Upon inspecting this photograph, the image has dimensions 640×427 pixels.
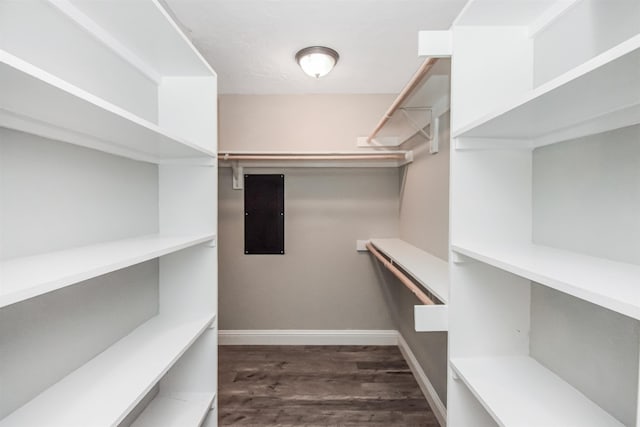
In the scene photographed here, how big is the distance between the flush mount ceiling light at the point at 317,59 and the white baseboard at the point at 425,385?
6.80 ft

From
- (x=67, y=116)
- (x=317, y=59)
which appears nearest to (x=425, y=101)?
(x=317, y=59)

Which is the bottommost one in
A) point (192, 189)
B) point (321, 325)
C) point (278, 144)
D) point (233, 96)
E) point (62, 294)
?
point (321, 325)

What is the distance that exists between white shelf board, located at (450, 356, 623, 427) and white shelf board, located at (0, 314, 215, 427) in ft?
3.23

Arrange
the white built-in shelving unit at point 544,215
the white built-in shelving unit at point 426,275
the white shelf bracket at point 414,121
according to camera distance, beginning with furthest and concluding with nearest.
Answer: the white shelf bracket at point 414,121 → the white built-in shelving unit at point 426,275 → the white built-in shelving unit at point 544,215

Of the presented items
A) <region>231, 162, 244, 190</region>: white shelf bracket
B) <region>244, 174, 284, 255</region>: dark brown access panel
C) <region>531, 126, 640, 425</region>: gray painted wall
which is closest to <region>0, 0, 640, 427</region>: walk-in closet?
<region>531, 126, 640, 425</region>: gray painted wall

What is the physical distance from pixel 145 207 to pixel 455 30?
4.71 ft

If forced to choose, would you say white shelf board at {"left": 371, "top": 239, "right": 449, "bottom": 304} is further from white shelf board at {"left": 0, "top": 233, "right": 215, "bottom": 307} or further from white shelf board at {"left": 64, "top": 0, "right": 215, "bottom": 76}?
white shelf board at {"left": 64, "top": 0, "right": 215, "bottom": 76}

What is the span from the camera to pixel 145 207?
1404 millimetres

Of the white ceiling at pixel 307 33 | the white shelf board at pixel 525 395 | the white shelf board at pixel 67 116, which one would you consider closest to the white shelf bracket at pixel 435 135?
the white ceiling at pixel 307 33

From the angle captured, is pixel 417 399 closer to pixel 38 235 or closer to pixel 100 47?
pixel 38 235

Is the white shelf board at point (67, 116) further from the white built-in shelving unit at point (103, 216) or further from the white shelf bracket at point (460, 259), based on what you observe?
the white shelf bracket at point (460, 259)

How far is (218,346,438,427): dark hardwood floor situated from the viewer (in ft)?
6.03

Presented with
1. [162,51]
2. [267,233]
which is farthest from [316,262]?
[162,51]

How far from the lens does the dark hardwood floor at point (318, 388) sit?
6.03ft
